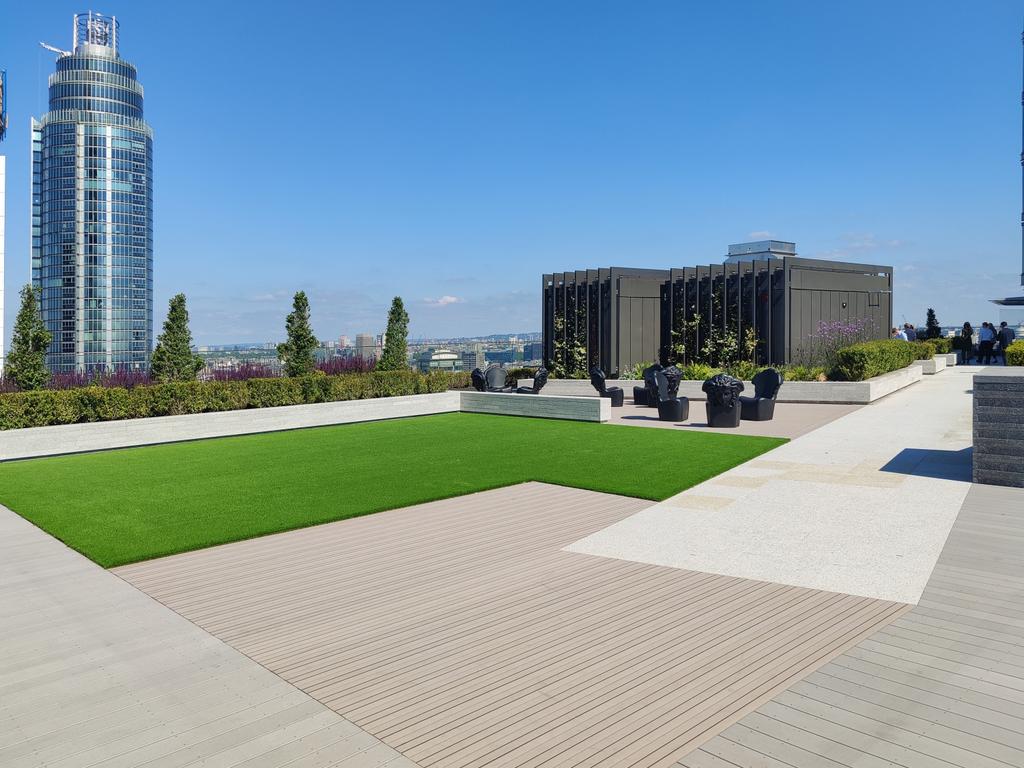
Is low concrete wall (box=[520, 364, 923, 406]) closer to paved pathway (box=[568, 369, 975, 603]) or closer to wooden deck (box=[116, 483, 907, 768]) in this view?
paved pathway (box=[568, 369, 975, 603])

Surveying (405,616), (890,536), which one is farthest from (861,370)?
(405,616)

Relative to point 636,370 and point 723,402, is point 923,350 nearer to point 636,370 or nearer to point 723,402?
point 636,370

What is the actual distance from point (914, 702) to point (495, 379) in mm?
18627

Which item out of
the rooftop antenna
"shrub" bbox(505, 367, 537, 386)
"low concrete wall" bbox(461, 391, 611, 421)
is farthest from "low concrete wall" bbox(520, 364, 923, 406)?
the rooftop antenna

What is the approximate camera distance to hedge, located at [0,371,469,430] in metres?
13.3

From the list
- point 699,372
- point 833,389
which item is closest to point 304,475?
point 699,372

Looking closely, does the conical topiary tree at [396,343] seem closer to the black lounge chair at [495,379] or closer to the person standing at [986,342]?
the black lounge chair at [495,379]

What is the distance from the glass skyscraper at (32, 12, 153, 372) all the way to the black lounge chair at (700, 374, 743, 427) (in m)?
176

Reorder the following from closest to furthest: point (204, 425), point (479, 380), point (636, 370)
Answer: point (204, 425), point (479, 380), point (636, 370)

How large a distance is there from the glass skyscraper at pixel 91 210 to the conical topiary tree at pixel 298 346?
549 feet

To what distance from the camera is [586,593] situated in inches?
205

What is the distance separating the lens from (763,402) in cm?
1547

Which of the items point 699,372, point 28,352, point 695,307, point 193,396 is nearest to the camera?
point 28,352

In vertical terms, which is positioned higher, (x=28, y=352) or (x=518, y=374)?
(x=28, y=352)
